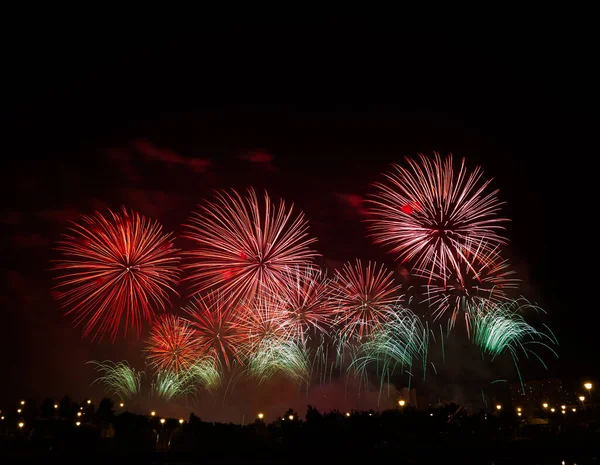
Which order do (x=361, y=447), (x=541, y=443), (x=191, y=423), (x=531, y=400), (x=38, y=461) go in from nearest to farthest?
1. (x=38, y=461)
2. (x=361, y=447)
3. (x=541, y=443)
4. (x=191, y=423)
5. (x=531, y=400)

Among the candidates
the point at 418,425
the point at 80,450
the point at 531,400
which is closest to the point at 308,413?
the point at 418,425

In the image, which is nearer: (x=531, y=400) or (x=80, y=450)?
(x=80, y=450)

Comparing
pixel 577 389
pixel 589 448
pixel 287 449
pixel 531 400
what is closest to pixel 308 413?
pixel 287 449

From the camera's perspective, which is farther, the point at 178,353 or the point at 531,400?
the point at 531,400

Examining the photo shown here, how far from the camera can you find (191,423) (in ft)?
105

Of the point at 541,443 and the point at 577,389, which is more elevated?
the point at 577,389

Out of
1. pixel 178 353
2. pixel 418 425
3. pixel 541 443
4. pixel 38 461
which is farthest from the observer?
pixel 178 353

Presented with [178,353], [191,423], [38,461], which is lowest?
[38,461]

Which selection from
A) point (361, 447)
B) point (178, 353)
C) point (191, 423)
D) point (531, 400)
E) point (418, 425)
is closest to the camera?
point (361, 447)

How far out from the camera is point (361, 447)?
78.2ft

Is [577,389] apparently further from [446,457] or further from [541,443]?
[446,457]

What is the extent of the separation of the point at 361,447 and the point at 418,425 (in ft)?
19.2

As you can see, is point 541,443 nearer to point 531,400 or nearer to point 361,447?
point 361,447

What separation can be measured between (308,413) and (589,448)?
44.9 feet
